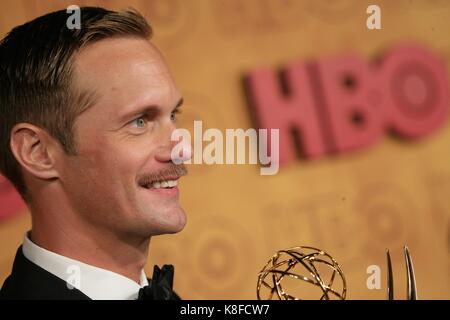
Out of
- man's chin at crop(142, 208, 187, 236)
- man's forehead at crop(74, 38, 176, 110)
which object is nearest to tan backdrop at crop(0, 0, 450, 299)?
man's forehead at crop(74, 38, 176, 110)

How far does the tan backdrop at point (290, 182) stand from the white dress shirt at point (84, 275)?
2.36 feet

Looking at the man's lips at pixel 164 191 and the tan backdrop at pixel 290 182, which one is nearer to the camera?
the man's lips at pixel 164 191

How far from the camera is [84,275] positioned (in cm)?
117

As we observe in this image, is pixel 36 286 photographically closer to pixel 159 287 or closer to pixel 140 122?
pixel 159 287

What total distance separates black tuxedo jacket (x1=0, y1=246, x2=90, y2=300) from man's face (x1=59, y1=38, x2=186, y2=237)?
118mm

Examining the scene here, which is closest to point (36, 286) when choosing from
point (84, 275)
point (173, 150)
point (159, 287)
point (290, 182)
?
point (84, 275)

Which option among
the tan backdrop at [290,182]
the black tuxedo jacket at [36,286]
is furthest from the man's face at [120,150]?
the tan backdrop at [290,182]

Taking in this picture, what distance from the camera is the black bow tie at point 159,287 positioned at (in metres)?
1.18

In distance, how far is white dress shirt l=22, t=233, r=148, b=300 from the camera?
1167 mm

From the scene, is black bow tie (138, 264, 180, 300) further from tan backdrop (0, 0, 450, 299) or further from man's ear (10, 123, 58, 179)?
tan backdrop (0, 0, 450, 299)

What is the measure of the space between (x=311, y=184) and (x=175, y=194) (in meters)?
1.10

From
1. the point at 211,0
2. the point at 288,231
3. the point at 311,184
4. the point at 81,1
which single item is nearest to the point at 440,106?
the point at 311,184

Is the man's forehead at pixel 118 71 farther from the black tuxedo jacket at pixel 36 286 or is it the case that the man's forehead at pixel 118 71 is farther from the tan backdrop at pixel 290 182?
the tan backdrop at pixel 290 182
